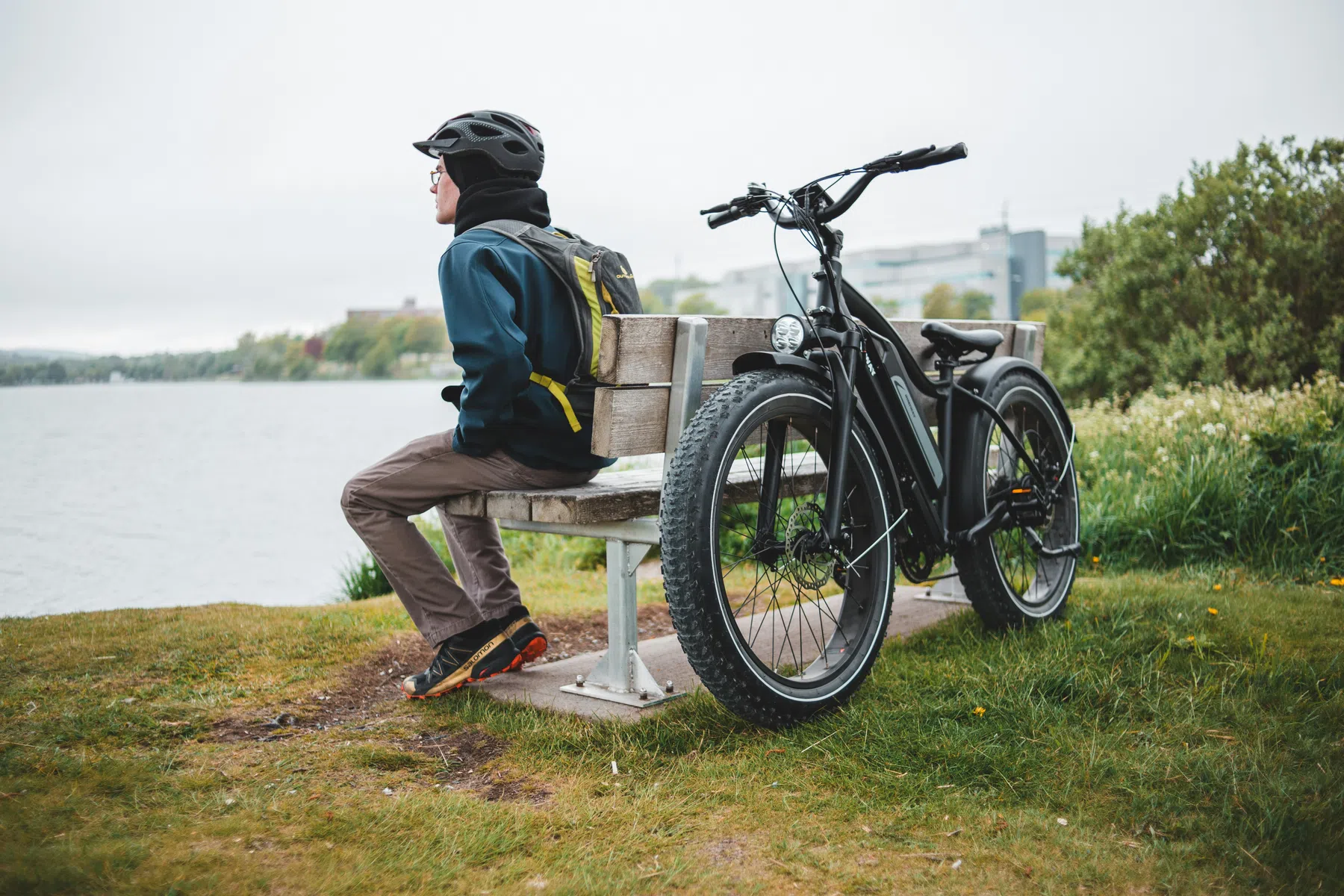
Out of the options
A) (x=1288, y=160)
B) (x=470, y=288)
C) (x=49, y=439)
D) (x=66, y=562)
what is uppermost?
(x=1288, y=160)

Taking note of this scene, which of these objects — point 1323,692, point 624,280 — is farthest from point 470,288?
point 1323,692

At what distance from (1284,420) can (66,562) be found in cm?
802

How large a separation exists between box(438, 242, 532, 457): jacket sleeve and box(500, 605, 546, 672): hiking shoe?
774 mm

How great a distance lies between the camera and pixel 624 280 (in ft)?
11.5

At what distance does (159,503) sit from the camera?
9.41 metres

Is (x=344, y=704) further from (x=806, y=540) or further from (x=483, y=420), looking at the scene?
(x=806, y=540)

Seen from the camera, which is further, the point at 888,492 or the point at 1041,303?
Result: the point at 1041,303

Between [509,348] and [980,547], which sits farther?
[980,547]

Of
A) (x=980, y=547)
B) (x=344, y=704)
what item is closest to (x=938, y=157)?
(x=980, y=547)

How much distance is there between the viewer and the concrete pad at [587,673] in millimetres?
3199

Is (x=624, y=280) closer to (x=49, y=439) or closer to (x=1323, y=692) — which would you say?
(x=1323, y=692)

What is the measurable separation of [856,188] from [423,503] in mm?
1729

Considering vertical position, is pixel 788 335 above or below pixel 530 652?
above

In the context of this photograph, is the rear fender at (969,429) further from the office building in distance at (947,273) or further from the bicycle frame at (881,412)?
the office building in distance at (947,273)
